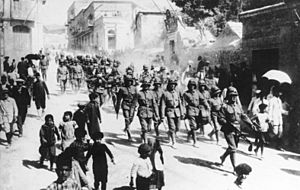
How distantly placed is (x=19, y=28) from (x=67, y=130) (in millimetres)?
2442

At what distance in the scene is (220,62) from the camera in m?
15.8

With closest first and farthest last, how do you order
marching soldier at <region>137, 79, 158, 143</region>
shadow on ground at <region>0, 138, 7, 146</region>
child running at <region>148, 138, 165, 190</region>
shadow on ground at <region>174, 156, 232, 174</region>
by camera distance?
child running at <region>148, 138, 165, 190</region>, shadow on ground at <region>0, 138, 7, 146</region>, shadow on ground at <region>174, 156, 232, 174</region>, marching soldier at <region>137, 79, 158, 143</region>

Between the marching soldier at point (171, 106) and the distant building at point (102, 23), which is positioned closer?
the distant building at point (102, 23)

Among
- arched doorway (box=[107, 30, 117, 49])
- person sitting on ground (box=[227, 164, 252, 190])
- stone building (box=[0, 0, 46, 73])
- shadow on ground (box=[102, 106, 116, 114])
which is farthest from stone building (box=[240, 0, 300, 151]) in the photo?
stone building (box=[0, 0, 46, 73])

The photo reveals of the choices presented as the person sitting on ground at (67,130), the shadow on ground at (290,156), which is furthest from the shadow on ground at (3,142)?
the shadow on ground at (290,156)

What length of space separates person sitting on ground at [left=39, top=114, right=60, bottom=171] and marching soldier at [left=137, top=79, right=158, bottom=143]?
1824mm

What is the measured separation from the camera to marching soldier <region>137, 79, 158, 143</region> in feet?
24.5

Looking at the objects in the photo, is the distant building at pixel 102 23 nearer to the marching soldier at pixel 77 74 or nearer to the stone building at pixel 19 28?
the stone building at pixel 19 28

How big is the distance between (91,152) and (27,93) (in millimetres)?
2440

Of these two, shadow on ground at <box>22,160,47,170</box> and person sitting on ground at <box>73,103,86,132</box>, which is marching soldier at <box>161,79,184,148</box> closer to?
person sitting on ground at <box>73,103,86,132</box>

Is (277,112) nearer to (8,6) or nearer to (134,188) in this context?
(134,188)

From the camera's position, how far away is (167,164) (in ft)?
22.1

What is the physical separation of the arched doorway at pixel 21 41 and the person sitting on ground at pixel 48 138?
1998 mm

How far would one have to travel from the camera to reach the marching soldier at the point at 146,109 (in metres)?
7.47
